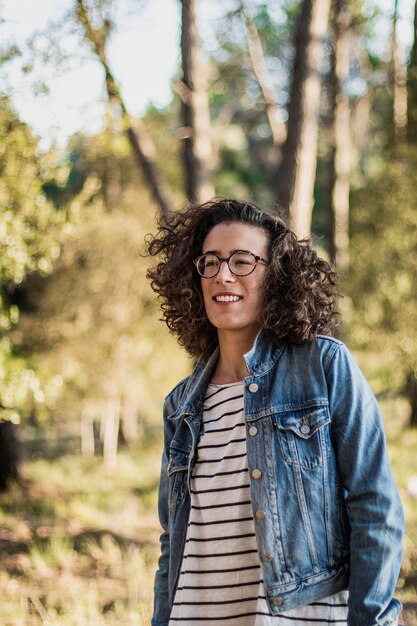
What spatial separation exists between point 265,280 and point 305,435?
519 mm

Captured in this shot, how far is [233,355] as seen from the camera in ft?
8.43

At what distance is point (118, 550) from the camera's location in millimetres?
7590

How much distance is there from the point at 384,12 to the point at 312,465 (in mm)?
12672

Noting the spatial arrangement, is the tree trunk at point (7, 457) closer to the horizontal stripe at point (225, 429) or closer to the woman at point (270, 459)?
the woman at point (270, 459)

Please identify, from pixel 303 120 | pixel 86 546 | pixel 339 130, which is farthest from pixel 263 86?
pixel 86 546

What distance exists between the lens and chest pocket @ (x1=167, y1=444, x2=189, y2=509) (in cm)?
247

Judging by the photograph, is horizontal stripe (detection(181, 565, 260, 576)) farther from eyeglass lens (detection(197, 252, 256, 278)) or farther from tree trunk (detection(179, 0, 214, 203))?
tree trunk (detection(179, 0, 214, 203))

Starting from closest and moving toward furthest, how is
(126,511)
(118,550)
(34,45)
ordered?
(34,45) → (118,550) → (126,511)

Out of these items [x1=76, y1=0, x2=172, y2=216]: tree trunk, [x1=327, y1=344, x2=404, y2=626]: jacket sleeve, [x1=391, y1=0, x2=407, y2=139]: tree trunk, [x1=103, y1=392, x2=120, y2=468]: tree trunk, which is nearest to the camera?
[x1=327, y1=344, x2=404, y2=626]: jacket sleeve

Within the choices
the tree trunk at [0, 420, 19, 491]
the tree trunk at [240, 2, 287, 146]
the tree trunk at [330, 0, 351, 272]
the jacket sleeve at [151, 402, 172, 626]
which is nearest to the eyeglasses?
the jacket sleeve at [151, 402, 172, 626]

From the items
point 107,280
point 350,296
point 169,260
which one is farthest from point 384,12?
point 169,260

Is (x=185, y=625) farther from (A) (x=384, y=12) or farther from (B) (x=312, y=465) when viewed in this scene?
(A) (x=384, y=12)

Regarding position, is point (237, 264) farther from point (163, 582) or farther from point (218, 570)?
point (163, 582)

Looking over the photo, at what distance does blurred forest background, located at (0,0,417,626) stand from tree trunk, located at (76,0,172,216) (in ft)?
0.07
